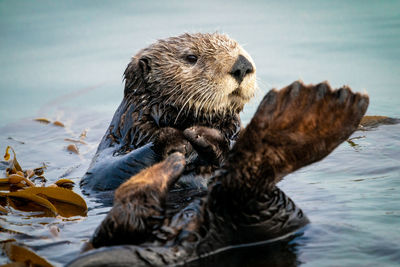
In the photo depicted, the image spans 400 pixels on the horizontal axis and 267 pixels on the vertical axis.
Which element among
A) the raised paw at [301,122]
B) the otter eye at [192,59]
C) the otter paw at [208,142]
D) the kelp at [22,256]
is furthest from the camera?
the otter eye at [192,59]

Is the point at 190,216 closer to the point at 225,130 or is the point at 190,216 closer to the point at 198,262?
the point at 198,262

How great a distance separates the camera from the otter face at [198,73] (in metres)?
4.27

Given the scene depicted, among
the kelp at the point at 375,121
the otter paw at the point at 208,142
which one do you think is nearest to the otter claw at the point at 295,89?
the otter paw at the point at 208,142

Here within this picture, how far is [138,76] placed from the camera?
184 inches

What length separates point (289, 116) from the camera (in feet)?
8.80

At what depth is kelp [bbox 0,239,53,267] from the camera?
2854mm

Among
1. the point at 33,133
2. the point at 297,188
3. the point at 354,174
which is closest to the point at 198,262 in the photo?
the point at 297,188

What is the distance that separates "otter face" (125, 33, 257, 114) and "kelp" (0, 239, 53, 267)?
178 centimetres

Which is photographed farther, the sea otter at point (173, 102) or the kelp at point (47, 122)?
the kelp at point (47, 122)

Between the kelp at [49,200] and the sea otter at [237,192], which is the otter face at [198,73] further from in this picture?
the kelp at [49,200]

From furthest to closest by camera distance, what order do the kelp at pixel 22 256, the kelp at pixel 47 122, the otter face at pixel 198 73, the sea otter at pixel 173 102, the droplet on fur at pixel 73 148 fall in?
the kelp at pixel 47 122 < the droplet on fur at pixel 73 148 < the otter face at pixel 198 73 < the sea otter at pixel 173 102 < the kelp at pixel 22 256

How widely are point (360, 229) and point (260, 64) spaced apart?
668 centimetres

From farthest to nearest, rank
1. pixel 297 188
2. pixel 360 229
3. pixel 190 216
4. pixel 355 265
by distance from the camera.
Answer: pixel 297 188 < pixel 360 229 < pixel 190 216 < pixel 355 265

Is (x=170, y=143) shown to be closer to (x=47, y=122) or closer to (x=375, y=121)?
(x=375, y=121)
